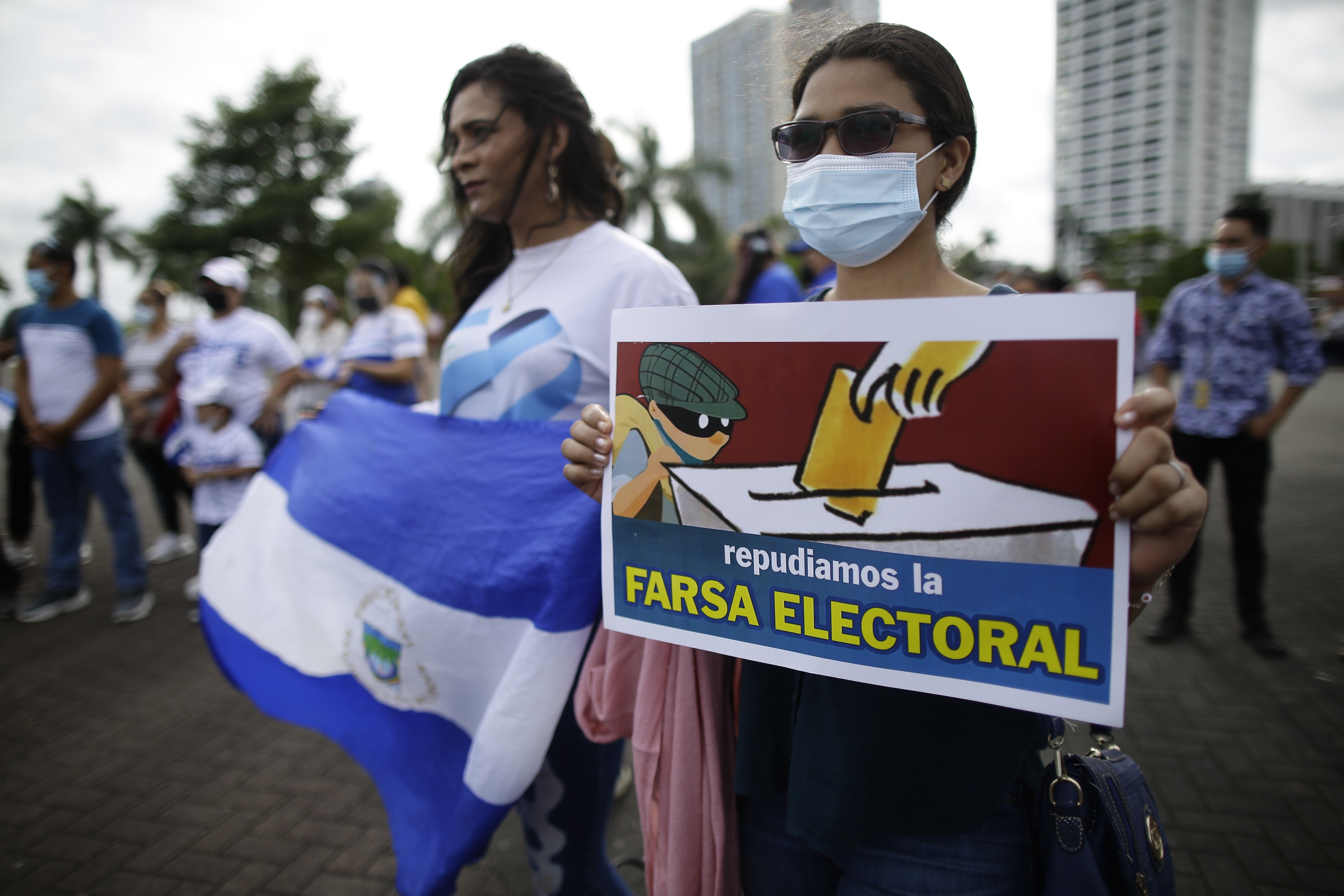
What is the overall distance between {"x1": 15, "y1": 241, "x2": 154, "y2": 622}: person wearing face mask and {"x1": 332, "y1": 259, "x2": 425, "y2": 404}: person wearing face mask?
1456 millimetres

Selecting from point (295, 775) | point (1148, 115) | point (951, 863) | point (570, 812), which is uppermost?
point (1148, 115)

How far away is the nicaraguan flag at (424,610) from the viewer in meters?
1.58

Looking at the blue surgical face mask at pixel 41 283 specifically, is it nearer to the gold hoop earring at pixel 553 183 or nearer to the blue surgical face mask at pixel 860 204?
the gold hoop earring at pixel 553 183

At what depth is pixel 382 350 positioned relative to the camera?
5.08m

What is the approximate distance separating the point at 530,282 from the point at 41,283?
15.6 ft

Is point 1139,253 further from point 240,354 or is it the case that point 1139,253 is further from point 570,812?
point 570,812

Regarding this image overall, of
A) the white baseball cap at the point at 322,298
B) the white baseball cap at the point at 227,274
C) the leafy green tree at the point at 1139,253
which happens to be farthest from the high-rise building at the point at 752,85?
the leafy green tree at the point at 1139,253

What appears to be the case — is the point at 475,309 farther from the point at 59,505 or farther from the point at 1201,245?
the point at 1201,245

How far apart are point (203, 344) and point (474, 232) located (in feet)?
11.2

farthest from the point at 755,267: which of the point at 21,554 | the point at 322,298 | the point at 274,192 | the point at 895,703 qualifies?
the point at 274,192

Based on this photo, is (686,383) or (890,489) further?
(686,383)

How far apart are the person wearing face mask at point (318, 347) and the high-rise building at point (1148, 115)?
17.3ft

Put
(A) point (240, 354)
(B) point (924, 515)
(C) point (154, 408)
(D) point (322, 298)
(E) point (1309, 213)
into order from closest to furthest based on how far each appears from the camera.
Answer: (B) point (924, 515), (A) point (240, 354), (C) point (154, 408), (E) point (1309, 213), (D) point (322, 298)

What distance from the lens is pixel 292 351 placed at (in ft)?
16.0
